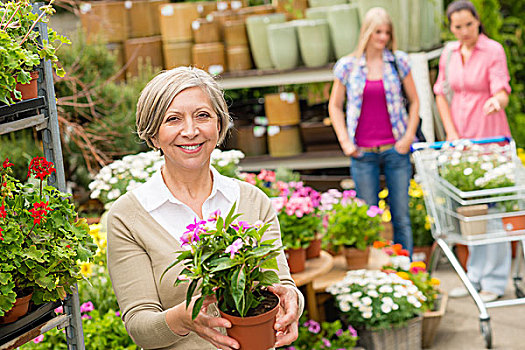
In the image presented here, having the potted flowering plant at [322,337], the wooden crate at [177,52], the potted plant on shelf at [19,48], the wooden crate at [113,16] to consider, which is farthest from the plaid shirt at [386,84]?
the potted plant on shelf at [19,48]

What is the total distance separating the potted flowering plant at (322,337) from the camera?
3447 mm

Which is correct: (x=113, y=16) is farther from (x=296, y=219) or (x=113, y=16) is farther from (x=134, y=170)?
(x=296, y=219)

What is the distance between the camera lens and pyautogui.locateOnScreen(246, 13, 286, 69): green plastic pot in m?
5.86

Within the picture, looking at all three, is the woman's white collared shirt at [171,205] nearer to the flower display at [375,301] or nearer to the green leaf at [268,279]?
the green leaf at [268,279]

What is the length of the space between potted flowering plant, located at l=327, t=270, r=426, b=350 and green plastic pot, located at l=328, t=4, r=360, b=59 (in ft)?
8.00

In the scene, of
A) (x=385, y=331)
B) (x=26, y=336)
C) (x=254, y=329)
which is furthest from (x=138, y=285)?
(x=385, y=331)

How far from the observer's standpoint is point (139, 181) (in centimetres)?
384

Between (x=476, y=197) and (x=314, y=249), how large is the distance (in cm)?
93

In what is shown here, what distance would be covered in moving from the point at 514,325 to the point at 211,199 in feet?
8.85

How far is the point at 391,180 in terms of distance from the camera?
15.1ft

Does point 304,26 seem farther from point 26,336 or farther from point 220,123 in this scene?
point 26,336

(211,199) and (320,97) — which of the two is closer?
(211,199)

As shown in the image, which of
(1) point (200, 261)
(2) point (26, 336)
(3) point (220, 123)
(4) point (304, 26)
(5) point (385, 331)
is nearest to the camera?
(1) point (200, 261)

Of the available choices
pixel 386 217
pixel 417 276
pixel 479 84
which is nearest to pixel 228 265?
pixel 417 276
